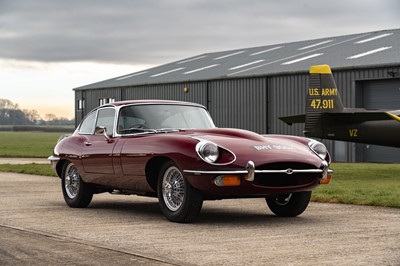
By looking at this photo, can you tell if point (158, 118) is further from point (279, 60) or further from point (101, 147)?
point (279, 60)

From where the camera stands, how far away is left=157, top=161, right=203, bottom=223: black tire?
921cm

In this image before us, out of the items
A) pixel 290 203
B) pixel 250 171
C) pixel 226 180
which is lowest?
pixel 290 203

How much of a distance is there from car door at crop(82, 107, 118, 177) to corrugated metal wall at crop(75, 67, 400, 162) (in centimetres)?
2423

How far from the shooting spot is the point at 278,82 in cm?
3897

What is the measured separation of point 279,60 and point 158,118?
107 feet

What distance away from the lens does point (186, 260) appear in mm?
6672

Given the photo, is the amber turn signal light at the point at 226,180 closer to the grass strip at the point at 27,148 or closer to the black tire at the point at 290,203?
the black tire at the point at 290,203

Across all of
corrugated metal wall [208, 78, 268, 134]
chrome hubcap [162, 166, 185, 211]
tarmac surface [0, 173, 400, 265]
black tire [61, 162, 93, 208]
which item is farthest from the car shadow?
corrugated metal wall [208, 78, 268, 134]

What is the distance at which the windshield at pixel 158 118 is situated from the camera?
10.5 meters

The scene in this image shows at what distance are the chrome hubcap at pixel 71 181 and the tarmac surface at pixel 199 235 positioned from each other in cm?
27

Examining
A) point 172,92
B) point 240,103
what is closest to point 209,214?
point 240,103

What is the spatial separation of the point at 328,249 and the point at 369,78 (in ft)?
92.4

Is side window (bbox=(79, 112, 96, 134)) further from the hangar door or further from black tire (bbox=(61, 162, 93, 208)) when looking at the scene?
the hangar door

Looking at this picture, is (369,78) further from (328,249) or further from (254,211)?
(328,249)
